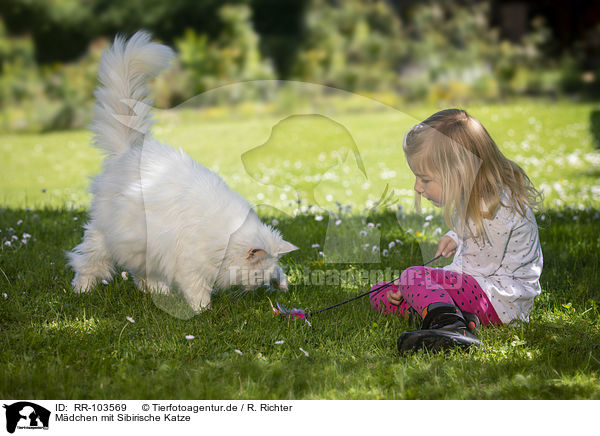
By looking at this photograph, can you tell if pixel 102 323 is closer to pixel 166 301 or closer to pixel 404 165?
pixel 166 301

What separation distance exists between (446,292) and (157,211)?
5.18ft

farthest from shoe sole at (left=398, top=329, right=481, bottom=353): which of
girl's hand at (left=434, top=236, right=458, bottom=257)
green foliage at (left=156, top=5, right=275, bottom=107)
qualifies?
green foliage at (left=156, top=5, right=275, bottom=107)

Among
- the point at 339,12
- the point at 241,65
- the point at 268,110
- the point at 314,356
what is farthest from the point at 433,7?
the point at 314,356

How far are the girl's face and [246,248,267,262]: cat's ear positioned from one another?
886 millimetres

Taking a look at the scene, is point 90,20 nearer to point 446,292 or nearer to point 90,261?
point 90,261

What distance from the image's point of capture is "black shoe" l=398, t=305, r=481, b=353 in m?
2.63

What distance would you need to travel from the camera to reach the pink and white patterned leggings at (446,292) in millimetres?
2871

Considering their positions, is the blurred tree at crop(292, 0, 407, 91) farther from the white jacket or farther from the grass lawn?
the white jacket

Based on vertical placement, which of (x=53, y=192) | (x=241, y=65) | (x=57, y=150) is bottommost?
(x=53, y=192)

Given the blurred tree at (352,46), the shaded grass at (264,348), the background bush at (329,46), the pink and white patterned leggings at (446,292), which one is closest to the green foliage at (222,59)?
the background bush at (329,46)
